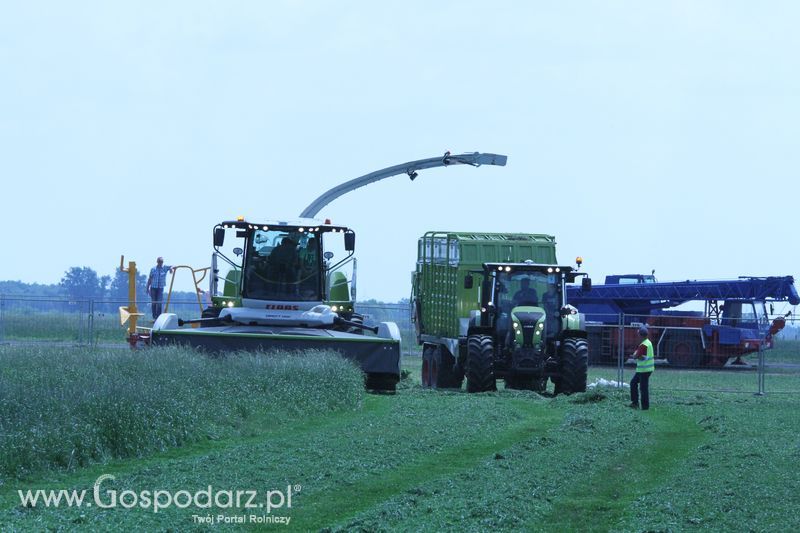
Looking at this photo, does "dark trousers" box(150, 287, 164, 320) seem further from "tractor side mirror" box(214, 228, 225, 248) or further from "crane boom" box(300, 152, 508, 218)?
"tractor side mirror" box(214, 228, 225, 248)

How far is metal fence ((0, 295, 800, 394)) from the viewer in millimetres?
35125

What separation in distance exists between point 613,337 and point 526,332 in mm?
14306

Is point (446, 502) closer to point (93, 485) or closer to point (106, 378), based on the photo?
point (93, 485)

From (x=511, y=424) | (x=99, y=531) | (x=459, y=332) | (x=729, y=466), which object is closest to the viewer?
(x=99, y=531)

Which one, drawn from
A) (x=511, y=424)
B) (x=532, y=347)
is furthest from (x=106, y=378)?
(x=532, y=347)

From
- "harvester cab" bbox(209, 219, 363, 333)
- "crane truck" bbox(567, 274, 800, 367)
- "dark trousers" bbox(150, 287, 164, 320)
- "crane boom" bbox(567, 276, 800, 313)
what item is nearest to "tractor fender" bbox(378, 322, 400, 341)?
"harvester cab" bbox(209, 219, 363, 333)

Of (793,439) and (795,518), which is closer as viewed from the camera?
(795,518)

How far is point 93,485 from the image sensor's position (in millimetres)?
11484

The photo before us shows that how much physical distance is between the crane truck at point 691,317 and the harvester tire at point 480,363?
38.3 ft

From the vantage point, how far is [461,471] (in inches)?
524

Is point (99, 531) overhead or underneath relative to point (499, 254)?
underneath

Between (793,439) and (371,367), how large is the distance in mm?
7830

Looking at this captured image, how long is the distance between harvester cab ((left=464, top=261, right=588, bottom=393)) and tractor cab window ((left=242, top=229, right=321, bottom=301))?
3.17m

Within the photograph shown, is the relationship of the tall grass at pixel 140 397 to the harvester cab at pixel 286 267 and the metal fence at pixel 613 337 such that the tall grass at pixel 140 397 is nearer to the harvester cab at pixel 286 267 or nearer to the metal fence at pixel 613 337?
the harvester cab at pixel 286 267
